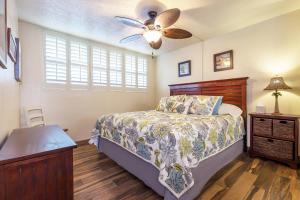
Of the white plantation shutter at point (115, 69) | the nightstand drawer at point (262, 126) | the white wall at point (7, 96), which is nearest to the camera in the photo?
the white wall at point (7, 96)

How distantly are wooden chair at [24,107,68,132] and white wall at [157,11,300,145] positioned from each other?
351cm

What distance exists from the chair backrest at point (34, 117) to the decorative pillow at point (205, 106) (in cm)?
277

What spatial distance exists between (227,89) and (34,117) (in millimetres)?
3789

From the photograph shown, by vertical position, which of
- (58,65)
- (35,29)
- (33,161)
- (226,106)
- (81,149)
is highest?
(35,29)

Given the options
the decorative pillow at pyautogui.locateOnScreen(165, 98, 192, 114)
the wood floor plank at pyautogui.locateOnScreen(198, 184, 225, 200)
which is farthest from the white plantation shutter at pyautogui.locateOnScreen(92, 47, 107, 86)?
the wood floor plank at pyautogui.locateOnScreen(198, 184, 225, 200)

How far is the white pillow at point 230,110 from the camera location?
2757 millimetres

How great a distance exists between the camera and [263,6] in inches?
87.8

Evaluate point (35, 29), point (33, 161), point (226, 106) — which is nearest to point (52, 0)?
point (35, 29)

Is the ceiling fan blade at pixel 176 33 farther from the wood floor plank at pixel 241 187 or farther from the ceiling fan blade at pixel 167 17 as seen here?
the wood floor plank at pixel 241 187

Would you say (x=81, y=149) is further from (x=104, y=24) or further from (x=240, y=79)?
(x=240, y=79)

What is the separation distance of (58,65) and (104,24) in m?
1.30

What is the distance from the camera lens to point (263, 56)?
271 centimetres

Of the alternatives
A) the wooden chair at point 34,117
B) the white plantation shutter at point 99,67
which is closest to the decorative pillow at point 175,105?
the white plantation shutter at point 99,67

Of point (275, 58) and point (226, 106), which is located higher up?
point (275, 58)
